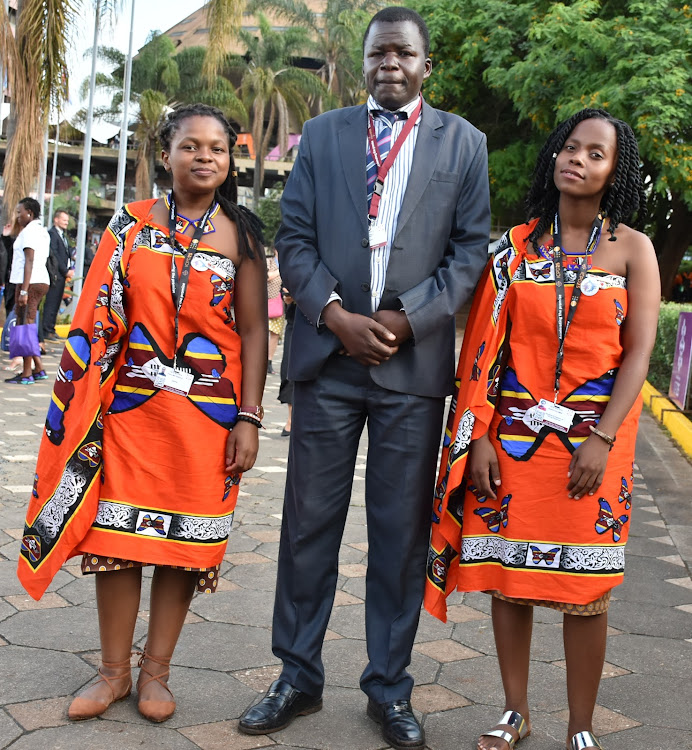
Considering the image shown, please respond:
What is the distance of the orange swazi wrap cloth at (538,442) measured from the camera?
2.91 m

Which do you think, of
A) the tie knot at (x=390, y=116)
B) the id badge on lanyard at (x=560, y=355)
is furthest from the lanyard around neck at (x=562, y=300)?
the tie knot at (x=390, y=116)

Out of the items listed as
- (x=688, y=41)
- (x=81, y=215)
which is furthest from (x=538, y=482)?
(x=81, y=215)

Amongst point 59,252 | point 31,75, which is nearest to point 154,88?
point 31,75

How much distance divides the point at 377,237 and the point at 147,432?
940 millimetres

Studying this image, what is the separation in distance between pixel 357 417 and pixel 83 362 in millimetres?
867

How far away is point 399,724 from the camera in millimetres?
3016

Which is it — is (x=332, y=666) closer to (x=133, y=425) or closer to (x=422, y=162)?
(x=133, y=425)

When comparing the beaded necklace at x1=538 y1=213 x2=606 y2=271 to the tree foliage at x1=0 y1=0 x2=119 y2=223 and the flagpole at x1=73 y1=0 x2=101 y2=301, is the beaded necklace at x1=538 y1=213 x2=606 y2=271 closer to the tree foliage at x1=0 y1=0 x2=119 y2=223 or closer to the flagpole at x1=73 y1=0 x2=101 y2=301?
the tree foliage at x1=0 y1=0 x2=119 y2=223

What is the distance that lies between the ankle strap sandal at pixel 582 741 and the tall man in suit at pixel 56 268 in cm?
1066

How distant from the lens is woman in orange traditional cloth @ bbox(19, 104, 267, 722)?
3043 mm

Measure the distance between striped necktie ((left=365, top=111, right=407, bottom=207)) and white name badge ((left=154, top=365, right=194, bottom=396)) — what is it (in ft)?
2.73

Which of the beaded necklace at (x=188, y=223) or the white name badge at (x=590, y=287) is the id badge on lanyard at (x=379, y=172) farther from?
the white name badge at (x=590, y=287)

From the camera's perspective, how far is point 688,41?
1551 centimetres

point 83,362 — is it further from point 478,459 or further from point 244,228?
point 478,459
